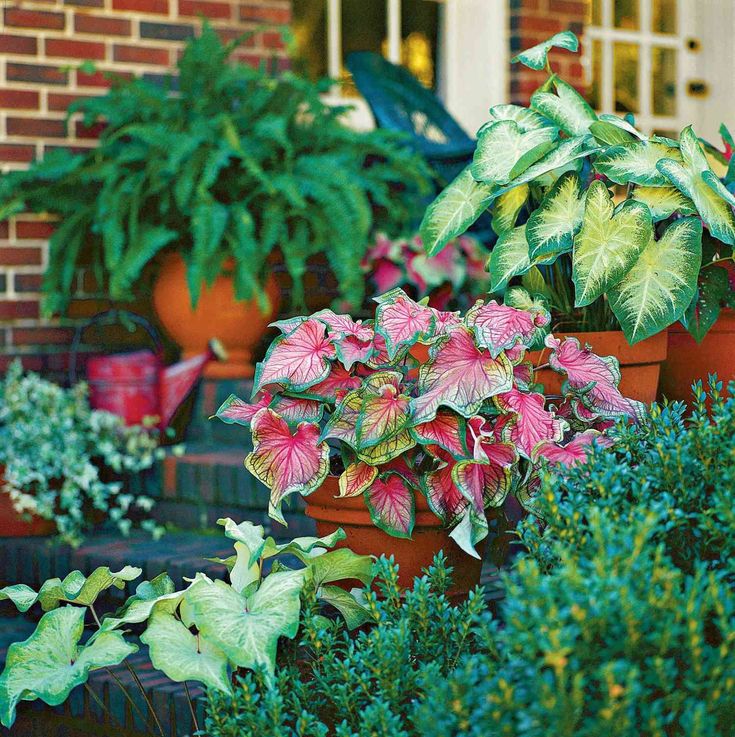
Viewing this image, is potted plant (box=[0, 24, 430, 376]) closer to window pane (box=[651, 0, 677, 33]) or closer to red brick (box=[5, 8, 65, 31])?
red brick (box=[5, 8, 65, 31])

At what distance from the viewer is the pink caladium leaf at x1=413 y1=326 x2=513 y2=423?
1740 millimetres

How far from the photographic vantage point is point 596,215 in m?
1.89

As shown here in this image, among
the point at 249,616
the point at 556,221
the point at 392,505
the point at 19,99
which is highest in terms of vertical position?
the point at 19,99


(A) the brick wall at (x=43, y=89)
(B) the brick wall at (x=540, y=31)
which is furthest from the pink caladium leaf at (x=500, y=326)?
(B) the brick wall at (x=540, y=31)

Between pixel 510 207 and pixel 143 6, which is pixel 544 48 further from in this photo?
pixel 143 6

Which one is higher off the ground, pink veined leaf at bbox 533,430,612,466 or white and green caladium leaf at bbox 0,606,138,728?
pink veined leaf at bbox 533,430,612,466

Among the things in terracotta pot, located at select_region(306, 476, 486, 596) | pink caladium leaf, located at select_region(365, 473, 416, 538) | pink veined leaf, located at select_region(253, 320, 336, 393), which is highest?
pink veined leaf, located at select_region(253, 320, 336, 393)

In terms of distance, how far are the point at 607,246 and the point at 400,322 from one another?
1.25 ft

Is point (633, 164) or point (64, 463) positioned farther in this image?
point (64, 463)

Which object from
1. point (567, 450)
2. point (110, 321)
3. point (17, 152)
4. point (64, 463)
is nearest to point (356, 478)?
point (567, 450)

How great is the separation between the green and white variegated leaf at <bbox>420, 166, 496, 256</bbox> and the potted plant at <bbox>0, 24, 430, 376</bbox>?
1286 mm

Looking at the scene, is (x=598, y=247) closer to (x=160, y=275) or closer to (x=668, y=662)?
(x=668, y=662)

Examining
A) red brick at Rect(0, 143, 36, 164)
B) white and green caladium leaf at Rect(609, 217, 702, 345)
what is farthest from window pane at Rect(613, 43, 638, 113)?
white and green caladium leaf at Rect(609, 217, 702, 345)

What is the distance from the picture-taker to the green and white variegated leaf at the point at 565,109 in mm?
2031
